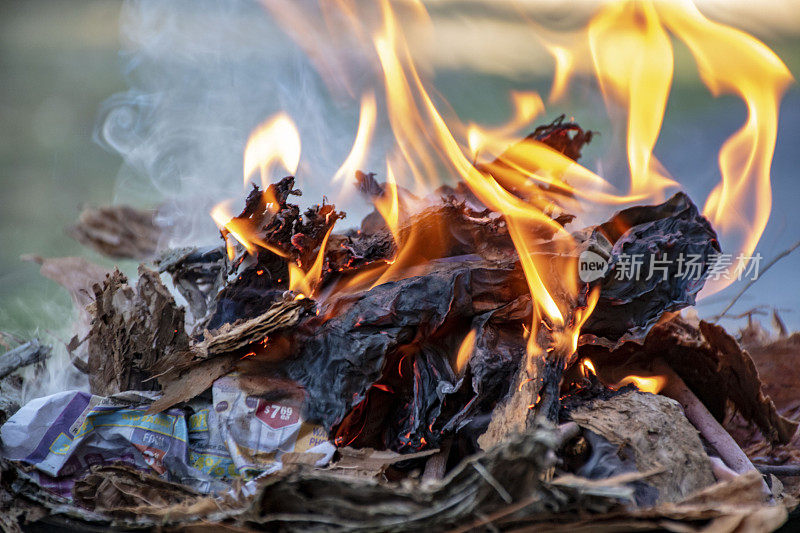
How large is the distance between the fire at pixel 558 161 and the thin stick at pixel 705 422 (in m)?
0.09

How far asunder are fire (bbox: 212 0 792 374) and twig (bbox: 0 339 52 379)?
2.14ft

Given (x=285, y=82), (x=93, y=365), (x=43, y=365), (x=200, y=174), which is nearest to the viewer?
(x=93, y=365)

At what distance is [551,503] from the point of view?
0.80 meters

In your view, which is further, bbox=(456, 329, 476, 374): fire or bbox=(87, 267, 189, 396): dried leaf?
bbox=(87, 267, 189, 396): dried leaf

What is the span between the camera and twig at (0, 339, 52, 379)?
1707 mm

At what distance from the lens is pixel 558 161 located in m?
1.74

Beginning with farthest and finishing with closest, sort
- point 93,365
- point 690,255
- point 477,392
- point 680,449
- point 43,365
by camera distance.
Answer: point 43,365 → point 93,365 → point 690,255 → point 477,392 → point 680,449

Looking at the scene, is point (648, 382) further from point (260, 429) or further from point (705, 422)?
point (260, 429)

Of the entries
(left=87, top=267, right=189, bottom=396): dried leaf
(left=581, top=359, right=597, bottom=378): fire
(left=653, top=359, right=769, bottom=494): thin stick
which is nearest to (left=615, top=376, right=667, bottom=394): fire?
(left=653, top=359, right=769, bottom=494): thin stick

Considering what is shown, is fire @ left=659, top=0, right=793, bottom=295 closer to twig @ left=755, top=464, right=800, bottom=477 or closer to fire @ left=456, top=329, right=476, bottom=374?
twig @ left=755, top=464, right=800, bottom=477

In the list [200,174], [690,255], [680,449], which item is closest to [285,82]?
[200,174]

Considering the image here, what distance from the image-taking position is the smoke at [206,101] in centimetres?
289

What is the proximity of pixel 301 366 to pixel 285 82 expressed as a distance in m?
2.24

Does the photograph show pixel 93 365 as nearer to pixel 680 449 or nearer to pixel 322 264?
pixel 322 264
